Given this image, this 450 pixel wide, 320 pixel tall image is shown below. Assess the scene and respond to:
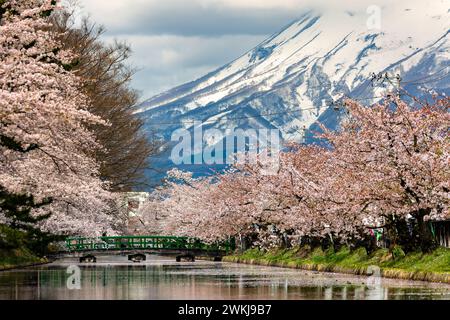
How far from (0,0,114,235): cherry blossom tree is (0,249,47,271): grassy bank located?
25.1 ft

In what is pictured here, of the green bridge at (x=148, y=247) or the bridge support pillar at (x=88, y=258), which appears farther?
the green bridge at (x=148, y=247)

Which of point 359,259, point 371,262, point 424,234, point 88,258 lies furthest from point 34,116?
point 88,258

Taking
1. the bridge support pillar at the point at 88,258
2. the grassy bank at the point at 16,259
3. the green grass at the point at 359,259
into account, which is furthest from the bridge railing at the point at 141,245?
the grassy bank at the point at 16,259

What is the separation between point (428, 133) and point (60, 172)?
13.9 metres

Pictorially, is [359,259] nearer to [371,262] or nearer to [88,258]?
[371,262]

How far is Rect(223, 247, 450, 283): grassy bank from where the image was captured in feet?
123

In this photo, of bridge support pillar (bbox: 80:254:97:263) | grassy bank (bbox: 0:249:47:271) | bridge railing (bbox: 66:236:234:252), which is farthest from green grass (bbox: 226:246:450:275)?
bridge railing (bbox: 66:236:234:252)

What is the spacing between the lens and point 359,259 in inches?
1965

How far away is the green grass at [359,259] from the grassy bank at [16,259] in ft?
45.8

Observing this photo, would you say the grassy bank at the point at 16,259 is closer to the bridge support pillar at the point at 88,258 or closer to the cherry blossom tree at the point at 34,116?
the cherry blossom tree at the point at 34,116

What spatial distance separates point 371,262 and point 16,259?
22.7 meters

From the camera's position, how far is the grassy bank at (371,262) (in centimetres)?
3756

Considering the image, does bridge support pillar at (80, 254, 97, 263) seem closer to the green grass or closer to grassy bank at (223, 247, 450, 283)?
the green grass

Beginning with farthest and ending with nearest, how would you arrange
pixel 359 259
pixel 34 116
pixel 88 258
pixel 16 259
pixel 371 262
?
1. pixel 88 258
2. pixel 16 259
3. pixel 359 259
4. pixel 371 262
5. pixel 34 116
